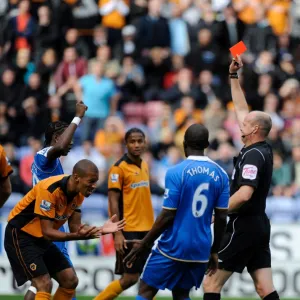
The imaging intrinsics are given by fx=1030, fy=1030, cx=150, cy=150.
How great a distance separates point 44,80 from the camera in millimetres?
19891

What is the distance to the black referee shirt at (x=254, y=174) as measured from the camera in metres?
10.4

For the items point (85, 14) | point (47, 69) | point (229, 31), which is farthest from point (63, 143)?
point (85, 14)

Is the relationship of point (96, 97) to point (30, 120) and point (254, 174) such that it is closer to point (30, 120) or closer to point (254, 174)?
point (30, 120)

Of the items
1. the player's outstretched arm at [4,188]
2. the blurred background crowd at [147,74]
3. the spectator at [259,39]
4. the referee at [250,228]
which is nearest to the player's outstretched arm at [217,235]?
the referee at [250,228]

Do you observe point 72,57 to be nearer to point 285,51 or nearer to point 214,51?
point 214,51

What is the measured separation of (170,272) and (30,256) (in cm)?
141

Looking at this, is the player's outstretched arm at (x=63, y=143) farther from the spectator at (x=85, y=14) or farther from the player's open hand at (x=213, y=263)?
the spectator at (x=85, y=14)

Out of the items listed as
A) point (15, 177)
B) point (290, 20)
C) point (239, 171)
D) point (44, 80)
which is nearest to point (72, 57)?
point (44, 80)

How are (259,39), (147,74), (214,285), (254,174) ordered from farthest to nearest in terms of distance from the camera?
1. (259,39)
2. (147,74)
3. (214,285)
4. (254,174)

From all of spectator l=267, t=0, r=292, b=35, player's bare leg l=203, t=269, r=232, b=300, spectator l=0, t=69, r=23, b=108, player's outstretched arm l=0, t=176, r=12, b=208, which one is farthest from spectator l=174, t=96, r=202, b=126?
player's bare leg l=203, t=269, r=232, b=300

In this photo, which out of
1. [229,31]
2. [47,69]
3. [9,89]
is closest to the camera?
[9,89]

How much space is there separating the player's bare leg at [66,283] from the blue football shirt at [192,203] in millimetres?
1015

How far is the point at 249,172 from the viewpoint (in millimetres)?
10383

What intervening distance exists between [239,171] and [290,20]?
39.4ft
